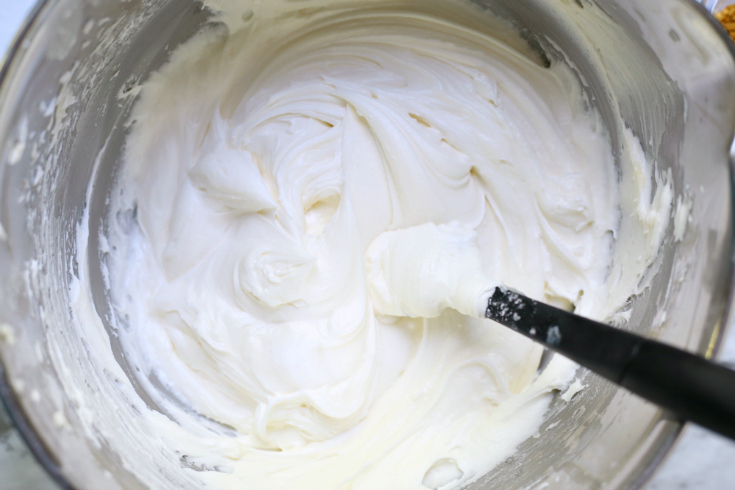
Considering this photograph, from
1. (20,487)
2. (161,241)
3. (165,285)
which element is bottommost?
(20,487)

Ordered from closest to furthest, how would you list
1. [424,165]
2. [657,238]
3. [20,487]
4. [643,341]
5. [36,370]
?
[643,341], [36,370], [20,487], [657,238], [424,165]

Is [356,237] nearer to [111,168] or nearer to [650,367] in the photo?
[111,168]

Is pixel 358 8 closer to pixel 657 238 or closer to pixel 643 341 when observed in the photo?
pixel 657 238

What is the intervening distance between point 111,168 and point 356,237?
86 cm

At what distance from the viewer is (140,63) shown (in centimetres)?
156

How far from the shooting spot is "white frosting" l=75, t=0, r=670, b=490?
5.51ft

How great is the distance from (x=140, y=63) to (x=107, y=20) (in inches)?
10.6

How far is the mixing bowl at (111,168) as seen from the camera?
115 centimetres

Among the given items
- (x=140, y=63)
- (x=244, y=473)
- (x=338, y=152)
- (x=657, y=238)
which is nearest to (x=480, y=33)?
(x=338, y=152)

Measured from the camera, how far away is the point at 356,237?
177cm

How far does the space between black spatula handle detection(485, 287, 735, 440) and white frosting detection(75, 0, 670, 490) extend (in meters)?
0.52

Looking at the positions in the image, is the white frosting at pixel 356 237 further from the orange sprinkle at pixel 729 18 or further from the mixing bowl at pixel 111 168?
the orange sprinkle at pixel 729 18

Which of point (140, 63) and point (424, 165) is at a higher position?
point (140, 63)

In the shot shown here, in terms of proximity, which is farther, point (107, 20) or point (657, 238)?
point (657, 238)
